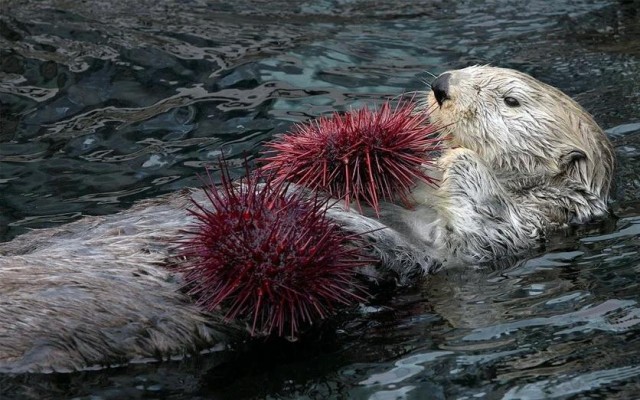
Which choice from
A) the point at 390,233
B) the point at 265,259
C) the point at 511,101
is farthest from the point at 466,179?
the point at 265,259

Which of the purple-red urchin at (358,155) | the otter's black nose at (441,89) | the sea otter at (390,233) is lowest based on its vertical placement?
the sea otter at (390,233)

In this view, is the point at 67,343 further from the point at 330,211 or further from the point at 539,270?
the point at 539,270

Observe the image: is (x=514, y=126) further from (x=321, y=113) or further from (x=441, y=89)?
(x=321, y=113)

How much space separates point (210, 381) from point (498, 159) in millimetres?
2472

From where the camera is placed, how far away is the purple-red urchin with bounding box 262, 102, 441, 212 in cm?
532

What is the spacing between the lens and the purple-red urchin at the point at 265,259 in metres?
4.62

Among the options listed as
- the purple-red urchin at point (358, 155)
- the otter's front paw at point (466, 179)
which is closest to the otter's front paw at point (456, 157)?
the otter's front paw at point (466, 179)

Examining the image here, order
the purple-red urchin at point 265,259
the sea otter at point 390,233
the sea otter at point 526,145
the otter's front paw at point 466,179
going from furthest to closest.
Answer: the sea otter at point 526,145
the otter's front paw at point 466,179
the sea otter at point 390,233
the purple-red urchin at point 265,259

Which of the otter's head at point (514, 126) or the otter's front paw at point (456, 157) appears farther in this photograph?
the otter's head at point (514, 126)

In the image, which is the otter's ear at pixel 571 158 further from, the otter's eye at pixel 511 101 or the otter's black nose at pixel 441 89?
the otter's black nose at pixel 441 89

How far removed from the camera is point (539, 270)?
5.88m

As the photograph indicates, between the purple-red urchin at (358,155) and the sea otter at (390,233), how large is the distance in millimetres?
168

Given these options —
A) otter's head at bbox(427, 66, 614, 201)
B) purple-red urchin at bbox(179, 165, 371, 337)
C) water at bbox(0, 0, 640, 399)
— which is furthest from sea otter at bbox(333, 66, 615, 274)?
purple-red urchin at bbox(179, 165, 371, 337)

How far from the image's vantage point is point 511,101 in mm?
6418
